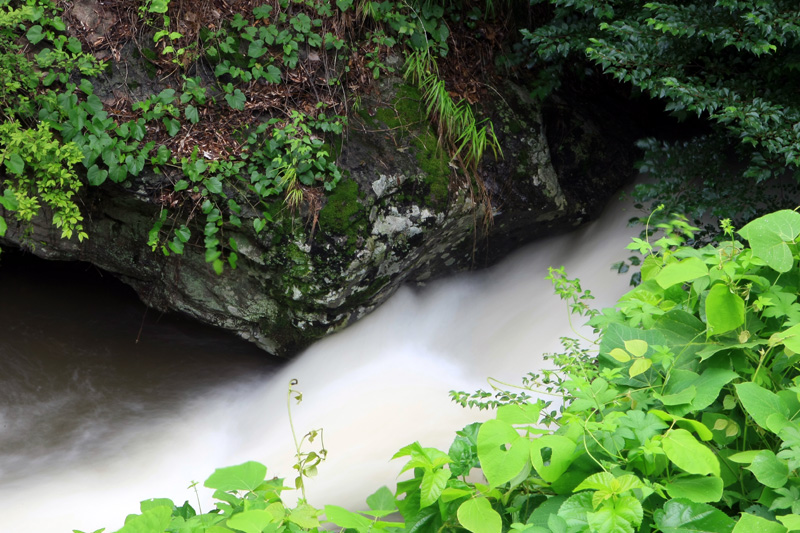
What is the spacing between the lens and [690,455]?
1292mm

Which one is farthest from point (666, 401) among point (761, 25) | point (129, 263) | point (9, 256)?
point (9, 256)

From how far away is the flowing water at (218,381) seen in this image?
11.7 feet

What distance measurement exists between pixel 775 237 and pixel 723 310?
276 millimetres

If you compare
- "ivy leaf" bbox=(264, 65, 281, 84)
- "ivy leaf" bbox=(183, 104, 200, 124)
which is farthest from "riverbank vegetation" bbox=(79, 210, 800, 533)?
"ivy leaf" bbox=(264, 65, 281, 84)

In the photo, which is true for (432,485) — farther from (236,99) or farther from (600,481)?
(236,99)

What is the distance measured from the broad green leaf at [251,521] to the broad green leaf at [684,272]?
1126 mm

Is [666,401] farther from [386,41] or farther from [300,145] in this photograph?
[386,41]

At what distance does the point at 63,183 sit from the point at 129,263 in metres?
0.76

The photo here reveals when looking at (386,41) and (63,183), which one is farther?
(386,41)

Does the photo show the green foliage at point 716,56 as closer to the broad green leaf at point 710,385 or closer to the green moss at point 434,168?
the green moss at point 434,168

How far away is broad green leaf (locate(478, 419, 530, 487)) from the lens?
133 centimetres

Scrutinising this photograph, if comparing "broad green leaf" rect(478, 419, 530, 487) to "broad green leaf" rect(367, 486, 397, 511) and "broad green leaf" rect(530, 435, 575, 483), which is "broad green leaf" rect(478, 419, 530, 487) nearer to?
"broad green leaf" rect(530, 435, 575, 483)

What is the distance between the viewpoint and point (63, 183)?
3412mm

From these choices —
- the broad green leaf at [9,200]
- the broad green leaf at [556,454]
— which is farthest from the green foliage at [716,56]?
the broad green leaf at [9,200]
